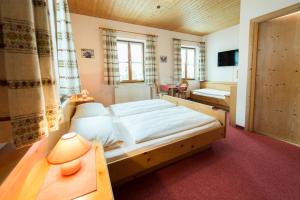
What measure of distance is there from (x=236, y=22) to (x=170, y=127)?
14.1 ft

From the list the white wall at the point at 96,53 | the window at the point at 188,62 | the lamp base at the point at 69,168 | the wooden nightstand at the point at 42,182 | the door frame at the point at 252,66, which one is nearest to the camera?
the wooden nightstand at the point at 42,182

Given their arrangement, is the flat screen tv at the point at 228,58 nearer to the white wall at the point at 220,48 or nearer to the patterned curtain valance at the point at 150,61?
the white wall at the point at 220,48

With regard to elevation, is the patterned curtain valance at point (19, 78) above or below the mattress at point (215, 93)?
above

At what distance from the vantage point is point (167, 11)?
3.46 meters

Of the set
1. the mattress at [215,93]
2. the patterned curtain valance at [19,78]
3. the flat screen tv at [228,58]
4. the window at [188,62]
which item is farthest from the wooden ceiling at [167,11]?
the patterned curtain valance at [19,78]

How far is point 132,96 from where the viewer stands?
14.5ft

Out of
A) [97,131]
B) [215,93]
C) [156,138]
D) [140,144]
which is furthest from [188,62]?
[97,131]

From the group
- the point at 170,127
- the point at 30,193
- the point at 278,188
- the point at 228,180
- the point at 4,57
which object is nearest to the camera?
the point at 4,57

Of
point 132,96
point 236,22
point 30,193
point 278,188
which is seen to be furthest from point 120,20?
point 278,188

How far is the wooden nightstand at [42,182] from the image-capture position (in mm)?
721

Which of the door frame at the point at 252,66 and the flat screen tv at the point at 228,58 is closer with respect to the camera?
the door frame at the point at 252,66

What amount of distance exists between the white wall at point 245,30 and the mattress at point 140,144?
54.6 inches

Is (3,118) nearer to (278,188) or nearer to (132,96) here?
(278,188)

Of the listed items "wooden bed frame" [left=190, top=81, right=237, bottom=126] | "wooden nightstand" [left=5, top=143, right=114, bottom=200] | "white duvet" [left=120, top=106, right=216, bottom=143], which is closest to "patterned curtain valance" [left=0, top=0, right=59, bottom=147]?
"wooden nightstand" [left=5, top=143, right=114, bottom=200]
